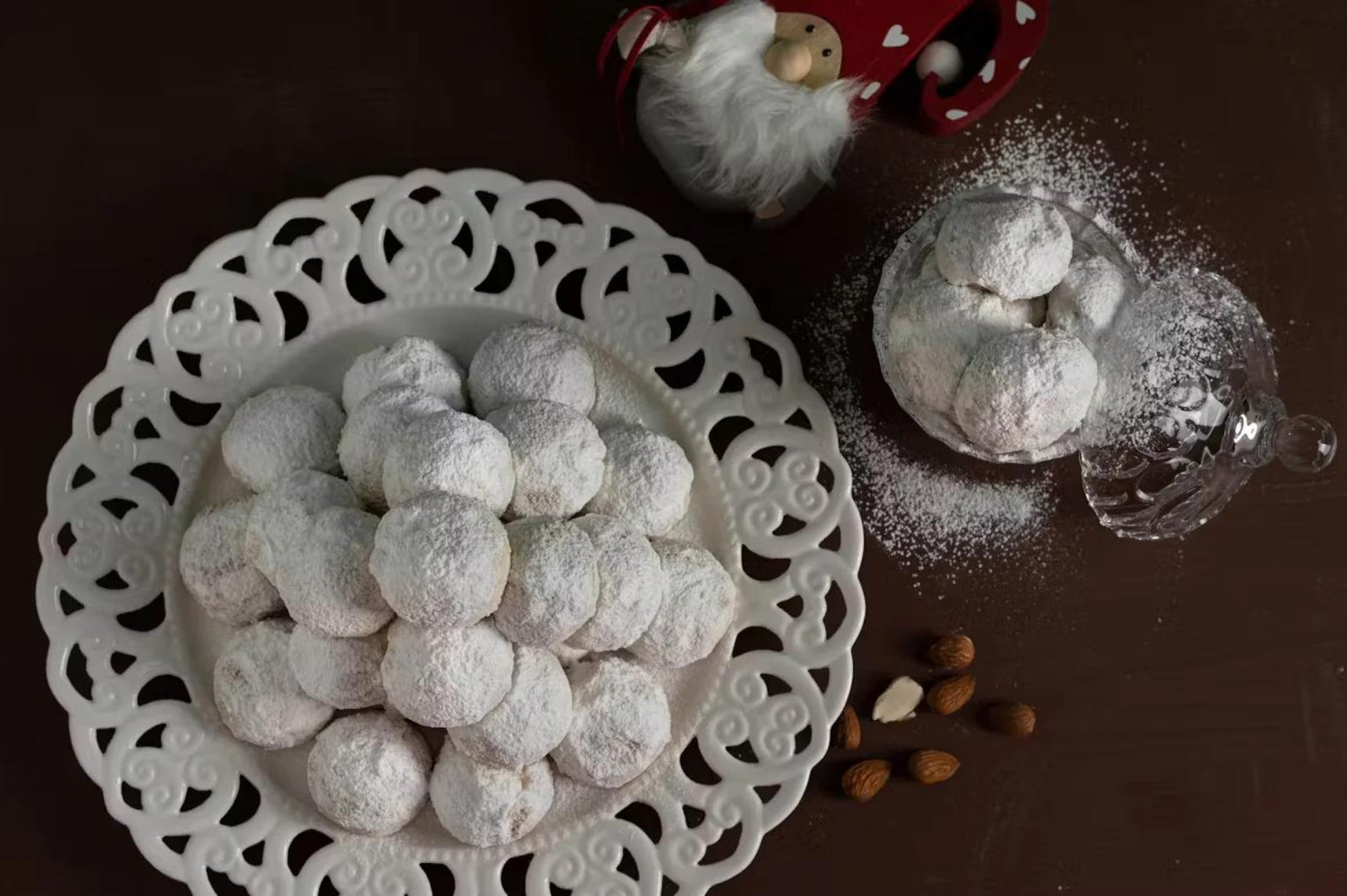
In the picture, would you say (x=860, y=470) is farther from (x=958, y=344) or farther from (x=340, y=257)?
(x=340, y=257)

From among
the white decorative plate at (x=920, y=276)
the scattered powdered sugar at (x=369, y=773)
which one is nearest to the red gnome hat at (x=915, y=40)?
the white decorative plate at (x=920, y=276)

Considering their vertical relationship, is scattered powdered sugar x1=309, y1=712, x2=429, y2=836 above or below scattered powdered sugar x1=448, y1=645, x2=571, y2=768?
below

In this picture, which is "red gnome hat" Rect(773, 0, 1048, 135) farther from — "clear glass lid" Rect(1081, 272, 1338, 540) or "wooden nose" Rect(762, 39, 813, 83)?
"clear glass lid" Rect(1081, 272, 1338, 540)

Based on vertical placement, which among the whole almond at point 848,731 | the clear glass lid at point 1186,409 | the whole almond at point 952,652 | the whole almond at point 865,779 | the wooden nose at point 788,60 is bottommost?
the whole almond at point 865,779

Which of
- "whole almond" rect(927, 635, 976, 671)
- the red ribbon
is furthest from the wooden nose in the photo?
"whole almond" rect(927, 635, 976, 671)

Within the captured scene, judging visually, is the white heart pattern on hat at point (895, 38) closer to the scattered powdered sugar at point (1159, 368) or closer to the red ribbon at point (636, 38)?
the red ribbon at point (636, 38)

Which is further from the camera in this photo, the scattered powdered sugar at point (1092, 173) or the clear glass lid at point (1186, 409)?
the scattered powdered sugar at point (1092, 173)

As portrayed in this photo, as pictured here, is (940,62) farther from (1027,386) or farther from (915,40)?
(1027,386)
